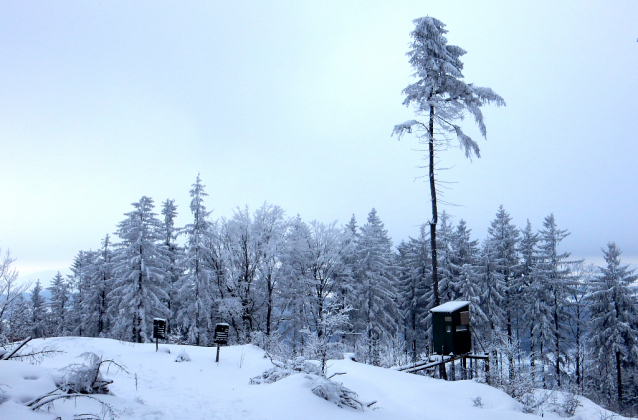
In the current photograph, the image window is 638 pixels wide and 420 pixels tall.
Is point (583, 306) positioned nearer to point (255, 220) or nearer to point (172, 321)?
point (255, 220)

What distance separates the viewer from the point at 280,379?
743 centimetres

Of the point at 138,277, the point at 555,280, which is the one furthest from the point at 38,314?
the point at 555,280

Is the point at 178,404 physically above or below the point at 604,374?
above

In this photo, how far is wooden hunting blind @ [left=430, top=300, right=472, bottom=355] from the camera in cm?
1507

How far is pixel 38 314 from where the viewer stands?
41.2 metres

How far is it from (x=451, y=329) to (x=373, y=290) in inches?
608

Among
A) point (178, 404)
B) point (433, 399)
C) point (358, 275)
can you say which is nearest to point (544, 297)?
point (358, 275)

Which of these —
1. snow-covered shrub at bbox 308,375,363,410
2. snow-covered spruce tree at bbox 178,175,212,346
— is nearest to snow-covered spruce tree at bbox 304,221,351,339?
snow-covered spruce tree at bbox 178,175,212,346

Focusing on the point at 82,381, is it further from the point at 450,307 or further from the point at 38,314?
the point at 38,314

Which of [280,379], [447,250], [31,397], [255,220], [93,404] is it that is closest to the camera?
[31,397]

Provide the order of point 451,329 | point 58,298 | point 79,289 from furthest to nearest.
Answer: point 58,298
point 79,289
point 451,329

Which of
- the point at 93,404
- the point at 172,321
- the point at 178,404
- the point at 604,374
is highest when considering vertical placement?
the point at 93,404

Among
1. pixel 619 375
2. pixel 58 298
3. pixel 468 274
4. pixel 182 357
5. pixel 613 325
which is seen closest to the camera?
pixel 182 357

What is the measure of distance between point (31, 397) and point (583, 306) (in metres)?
34.6
